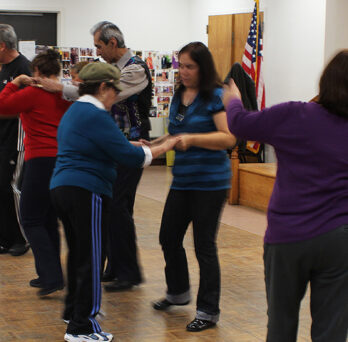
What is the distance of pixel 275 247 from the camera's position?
2.30m

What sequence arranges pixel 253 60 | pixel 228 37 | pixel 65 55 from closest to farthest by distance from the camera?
pixel 253 60
pixel 228 37
pixel 65 55

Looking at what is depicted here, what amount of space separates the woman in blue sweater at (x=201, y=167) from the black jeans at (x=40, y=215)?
882 millimetres

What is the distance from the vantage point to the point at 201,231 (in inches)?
135

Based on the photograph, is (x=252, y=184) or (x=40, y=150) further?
(x=252, y=184)

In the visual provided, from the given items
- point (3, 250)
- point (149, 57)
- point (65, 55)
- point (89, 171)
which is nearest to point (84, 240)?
point (89, 171)

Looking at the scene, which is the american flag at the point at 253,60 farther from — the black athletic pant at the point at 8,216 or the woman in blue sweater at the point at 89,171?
the woman in blue sweater at the point at 89,171

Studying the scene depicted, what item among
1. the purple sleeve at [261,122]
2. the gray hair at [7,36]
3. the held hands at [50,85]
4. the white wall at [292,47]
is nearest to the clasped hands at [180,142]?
the purple sleeve at [261,122]

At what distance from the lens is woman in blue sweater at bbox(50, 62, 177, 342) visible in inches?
119

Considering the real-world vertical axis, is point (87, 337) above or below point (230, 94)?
below

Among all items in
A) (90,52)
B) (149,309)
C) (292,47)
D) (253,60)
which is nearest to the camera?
(149,309)

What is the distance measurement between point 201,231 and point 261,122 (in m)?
1.28

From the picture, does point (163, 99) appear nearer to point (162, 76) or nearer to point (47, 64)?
point (162, 76)

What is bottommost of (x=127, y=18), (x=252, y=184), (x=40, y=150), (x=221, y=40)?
(x=252, y=184)

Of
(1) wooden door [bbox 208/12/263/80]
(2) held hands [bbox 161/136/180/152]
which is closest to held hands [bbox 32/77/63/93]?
(2) held hands [bbox 161/136/180/152]
